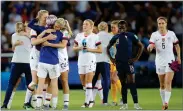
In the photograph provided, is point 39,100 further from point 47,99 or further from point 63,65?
point 63,65

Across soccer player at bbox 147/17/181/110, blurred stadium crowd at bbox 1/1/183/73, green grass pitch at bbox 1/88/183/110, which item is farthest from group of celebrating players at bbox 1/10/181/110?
blurred stadium crowd at bbox 1/1/183/73

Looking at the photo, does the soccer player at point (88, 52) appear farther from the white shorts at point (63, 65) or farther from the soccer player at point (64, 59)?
the white shorts at point (63, 65)

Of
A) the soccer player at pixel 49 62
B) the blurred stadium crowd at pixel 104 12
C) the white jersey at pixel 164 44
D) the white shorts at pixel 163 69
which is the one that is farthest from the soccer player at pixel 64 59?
the blurred stadium crowd at pixel 104 12

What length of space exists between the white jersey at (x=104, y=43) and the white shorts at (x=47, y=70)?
326 centimetres

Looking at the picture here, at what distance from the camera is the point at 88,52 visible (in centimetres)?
1948

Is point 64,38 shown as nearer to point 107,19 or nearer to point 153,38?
point 153,38

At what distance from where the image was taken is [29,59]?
19.0 meters

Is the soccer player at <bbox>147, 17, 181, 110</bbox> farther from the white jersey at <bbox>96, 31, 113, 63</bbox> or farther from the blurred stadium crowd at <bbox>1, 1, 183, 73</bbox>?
the blurred stadium crowd at <bbox>1, 1, 183, 73</bbox>

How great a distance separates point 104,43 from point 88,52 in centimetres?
124

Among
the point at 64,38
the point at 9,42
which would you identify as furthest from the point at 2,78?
the point at 64,38

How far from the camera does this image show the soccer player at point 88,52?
19344 mm

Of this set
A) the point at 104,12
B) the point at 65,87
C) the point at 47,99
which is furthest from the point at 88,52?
the point at 104,12

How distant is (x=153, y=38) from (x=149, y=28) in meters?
10.4

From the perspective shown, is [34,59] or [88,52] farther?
[88,52]
